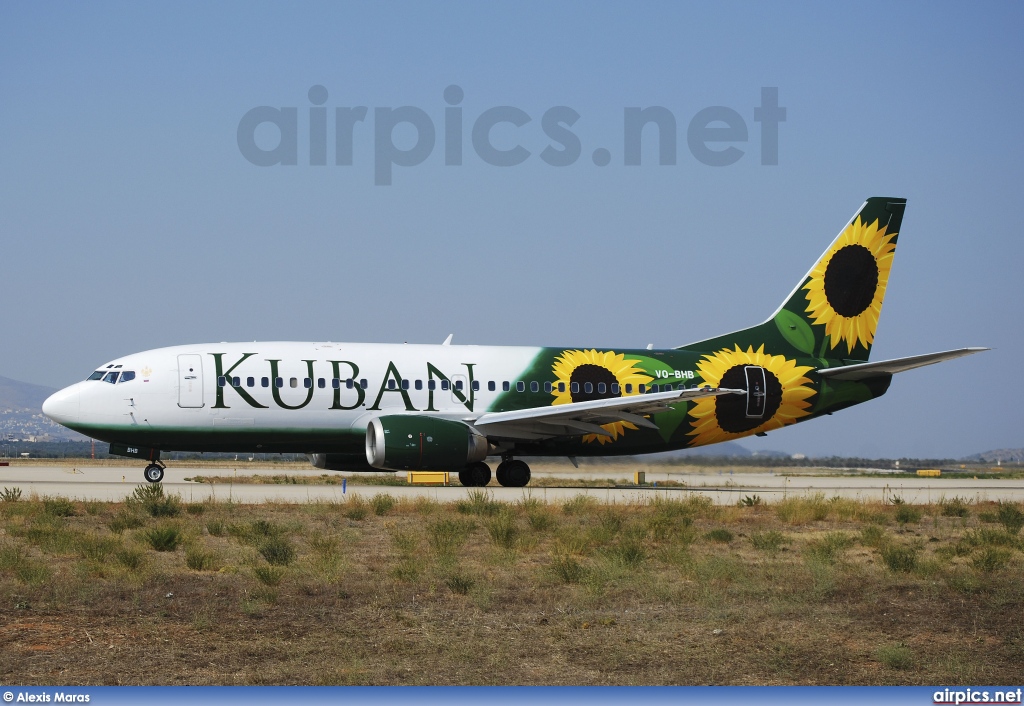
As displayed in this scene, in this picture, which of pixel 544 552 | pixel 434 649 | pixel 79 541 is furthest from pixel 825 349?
pixel 434 649

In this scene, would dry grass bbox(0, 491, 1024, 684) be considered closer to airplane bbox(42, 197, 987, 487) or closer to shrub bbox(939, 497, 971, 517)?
shrub bbox(939, 497, 971, 517)

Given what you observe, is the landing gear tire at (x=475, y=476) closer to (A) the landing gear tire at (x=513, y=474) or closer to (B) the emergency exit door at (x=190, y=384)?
(A) the landing gear tire at (x=513, y=474)

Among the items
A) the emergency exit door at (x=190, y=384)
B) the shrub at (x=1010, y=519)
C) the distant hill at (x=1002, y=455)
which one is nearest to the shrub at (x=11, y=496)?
the emergency exit door at (x=190, y=384)

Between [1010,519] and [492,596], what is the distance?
13545 mm

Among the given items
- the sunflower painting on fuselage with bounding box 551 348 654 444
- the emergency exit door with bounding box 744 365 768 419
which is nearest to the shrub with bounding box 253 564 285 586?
the sunflower painting on fuselage with bounding box 551 348 654 444

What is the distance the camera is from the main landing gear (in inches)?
1240

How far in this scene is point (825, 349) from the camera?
34781 millimetres

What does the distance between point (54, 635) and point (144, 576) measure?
306cm

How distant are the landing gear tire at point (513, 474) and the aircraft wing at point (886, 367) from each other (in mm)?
9182

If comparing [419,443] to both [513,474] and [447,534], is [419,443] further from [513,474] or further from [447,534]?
[447,534]

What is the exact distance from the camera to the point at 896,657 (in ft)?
33.7

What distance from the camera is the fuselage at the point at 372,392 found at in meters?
28.8

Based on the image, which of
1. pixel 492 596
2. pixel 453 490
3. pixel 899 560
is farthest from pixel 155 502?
pixel 899 560

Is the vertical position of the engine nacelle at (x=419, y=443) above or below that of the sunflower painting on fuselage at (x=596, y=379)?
below
